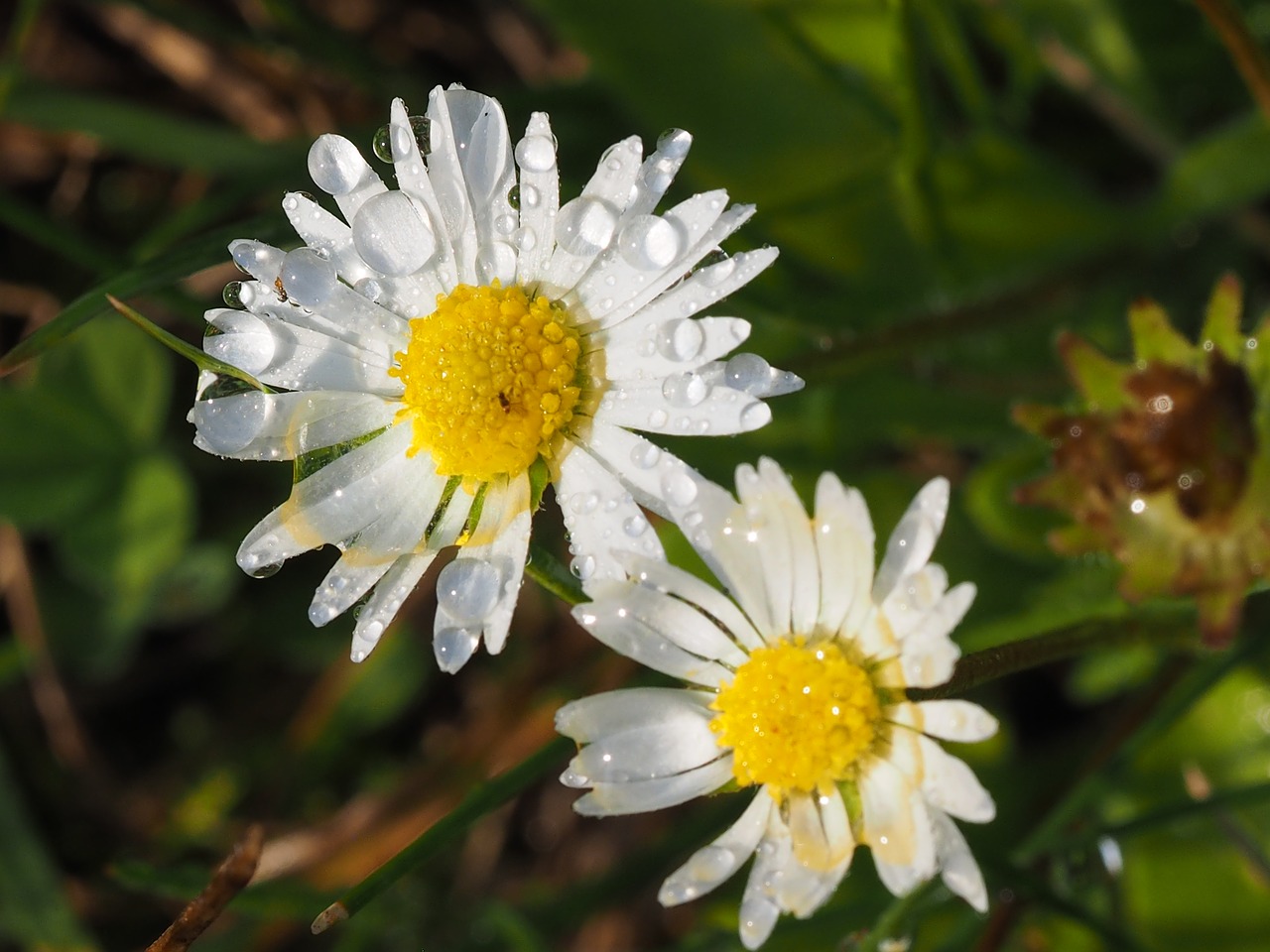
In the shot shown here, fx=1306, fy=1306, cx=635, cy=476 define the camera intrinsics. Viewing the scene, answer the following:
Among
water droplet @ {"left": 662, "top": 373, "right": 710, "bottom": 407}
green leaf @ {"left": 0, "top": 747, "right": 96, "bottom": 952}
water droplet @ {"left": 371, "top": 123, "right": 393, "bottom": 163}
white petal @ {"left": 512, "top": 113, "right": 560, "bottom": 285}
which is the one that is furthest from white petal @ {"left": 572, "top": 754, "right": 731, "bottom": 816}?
green leaf @ {"left": 0, "top": 747, "right": 96, "bottom": 952}

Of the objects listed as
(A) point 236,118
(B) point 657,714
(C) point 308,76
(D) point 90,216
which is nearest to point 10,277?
(D) point 90,216

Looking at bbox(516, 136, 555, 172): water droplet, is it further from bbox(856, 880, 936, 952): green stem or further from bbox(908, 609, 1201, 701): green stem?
bbox(856, 880, 936, 952): green stem

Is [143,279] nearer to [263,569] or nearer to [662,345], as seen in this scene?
[263,569]

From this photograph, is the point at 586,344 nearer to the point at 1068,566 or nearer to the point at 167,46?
the point at 1068,566

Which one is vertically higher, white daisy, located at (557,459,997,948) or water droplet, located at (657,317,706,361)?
water droplet, located at (657,317,706,361)

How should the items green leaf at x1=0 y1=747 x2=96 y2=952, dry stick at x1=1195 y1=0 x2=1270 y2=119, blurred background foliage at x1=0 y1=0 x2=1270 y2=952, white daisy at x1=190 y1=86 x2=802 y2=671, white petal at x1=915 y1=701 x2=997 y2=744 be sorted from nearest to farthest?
white petal at x1=915 y1=701 x2=997 y2=744 → white daisy at x1=190 y1=86 x2=802 y2=671 → dry stick at x1=1195 y1=0 x2=1270 y2=119 → blurred background foliage at x1=0 y1=0 x2=1270 y2=952 → green leaf at x1=0 y1=747 x2=96 y2=952

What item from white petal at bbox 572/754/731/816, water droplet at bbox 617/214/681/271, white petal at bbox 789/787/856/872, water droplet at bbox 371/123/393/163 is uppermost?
water droplet at bbox 371/123/393/163

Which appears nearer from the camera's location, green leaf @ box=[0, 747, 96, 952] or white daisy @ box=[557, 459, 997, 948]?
white daisy @ box=[557, 459, 997, 948]
